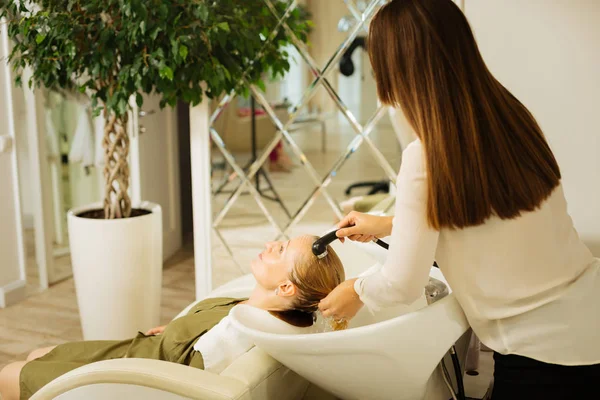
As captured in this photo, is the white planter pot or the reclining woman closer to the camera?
the reclining woman

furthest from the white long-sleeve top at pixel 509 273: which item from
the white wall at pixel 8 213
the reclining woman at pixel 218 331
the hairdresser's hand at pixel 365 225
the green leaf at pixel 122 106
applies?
the white wall at pixel 8 213

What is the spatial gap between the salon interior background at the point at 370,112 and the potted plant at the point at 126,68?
25 cm

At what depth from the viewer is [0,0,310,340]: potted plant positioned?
96.7 inches

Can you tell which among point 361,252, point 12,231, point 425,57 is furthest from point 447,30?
point 12,231

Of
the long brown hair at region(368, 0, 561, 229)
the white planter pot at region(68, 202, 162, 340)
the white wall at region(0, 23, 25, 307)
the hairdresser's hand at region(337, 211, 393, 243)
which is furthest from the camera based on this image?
the white wall at region(0, 23, 25, 307)

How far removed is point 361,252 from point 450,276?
766 millimetres

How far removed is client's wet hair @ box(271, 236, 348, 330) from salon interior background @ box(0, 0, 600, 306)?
117 cm

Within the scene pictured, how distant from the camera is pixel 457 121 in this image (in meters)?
1.32

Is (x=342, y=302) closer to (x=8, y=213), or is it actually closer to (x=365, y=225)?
(x=365, y=225)

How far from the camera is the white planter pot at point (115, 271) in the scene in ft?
8.95

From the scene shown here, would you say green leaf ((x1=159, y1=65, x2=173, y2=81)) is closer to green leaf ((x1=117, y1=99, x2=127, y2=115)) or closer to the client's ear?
green leaf ((x1=117, y1=99, x2=127, y2=115))

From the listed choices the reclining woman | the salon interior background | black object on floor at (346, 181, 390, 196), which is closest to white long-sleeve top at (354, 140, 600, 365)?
the reclining woman

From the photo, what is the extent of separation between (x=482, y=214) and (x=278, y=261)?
25.5 inches

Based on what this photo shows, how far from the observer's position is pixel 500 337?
1.42 m
